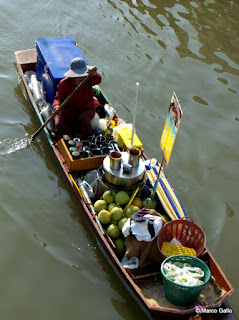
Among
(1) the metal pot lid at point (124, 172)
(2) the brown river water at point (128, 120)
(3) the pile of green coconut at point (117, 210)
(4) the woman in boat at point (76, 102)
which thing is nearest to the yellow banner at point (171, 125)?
(1) the metal pot lid at point (124, 172)

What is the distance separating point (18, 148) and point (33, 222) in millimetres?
1785

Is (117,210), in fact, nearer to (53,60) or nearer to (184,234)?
(184,234)

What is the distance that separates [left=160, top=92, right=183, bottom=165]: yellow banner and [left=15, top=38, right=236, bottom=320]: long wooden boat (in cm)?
66

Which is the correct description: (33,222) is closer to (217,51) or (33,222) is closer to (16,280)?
(16,280)

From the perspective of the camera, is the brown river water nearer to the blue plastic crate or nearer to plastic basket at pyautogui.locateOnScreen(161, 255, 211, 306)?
plastic basket at pyautogui.locateOnScreen(161, 255, 211, 306)

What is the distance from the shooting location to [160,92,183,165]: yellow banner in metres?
4.87

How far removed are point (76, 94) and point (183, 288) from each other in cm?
360

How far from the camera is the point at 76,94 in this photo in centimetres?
661

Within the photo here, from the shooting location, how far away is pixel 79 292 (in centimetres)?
550

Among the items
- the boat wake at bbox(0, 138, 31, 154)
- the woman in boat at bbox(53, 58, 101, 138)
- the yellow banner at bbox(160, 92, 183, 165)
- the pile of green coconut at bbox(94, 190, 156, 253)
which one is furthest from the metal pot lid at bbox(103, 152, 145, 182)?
the boat wake at bbox(0, 138, 31, 154)

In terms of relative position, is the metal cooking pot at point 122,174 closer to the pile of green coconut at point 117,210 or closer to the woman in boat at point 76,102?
the pile of green coconut at point 117,210

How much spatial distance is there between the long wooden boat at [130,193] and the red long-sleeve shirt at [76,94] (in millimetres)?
455

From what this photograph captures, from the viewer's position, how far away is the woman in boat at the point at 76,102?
21.0ft

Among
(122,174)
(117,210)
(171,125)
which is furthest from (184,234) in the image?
(171,125)
